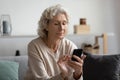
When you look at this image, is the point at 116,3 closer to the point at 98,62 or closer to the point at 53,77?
the point at 98,62

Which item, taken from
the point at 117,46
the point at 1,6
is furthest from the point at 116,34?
the point at 1,6

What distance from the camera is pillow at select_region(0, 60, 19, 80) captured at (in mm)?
1989

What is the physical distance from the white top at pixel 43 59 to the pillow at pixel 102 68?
11.8 inches

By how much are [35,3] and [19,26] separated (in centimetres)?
31

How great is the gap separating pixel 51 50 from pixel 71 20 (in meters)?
0.99

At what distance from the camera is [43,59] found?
5.96ft

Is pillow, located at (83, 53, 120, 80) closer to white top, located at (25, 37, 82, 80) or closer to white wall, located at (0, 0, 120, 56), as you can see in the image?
white top, located at (25, 37, 82, 80)

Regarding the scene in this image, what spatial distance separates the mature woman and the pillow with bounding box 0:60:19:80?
0.74ft

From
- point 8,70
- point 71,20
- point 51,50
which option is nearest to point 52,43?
point 51,50

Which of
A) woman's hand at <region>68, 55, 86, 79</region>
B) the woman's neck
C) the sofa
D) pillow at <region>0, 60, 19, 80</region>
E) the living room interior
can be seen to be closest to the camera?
woman's hand at <region>68, 55, 86, 79</region>

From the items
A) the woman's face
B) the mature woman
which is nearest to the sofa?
the mature woman

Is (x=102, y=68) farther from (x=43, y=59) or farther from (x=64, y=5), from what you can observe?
(x=64, y=5)

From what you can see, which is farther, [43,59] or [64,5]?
[64,5]

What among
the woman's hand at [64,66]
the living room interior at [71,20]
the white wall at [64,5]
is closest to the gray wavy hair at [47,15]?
the woman's hand at [64,66]
